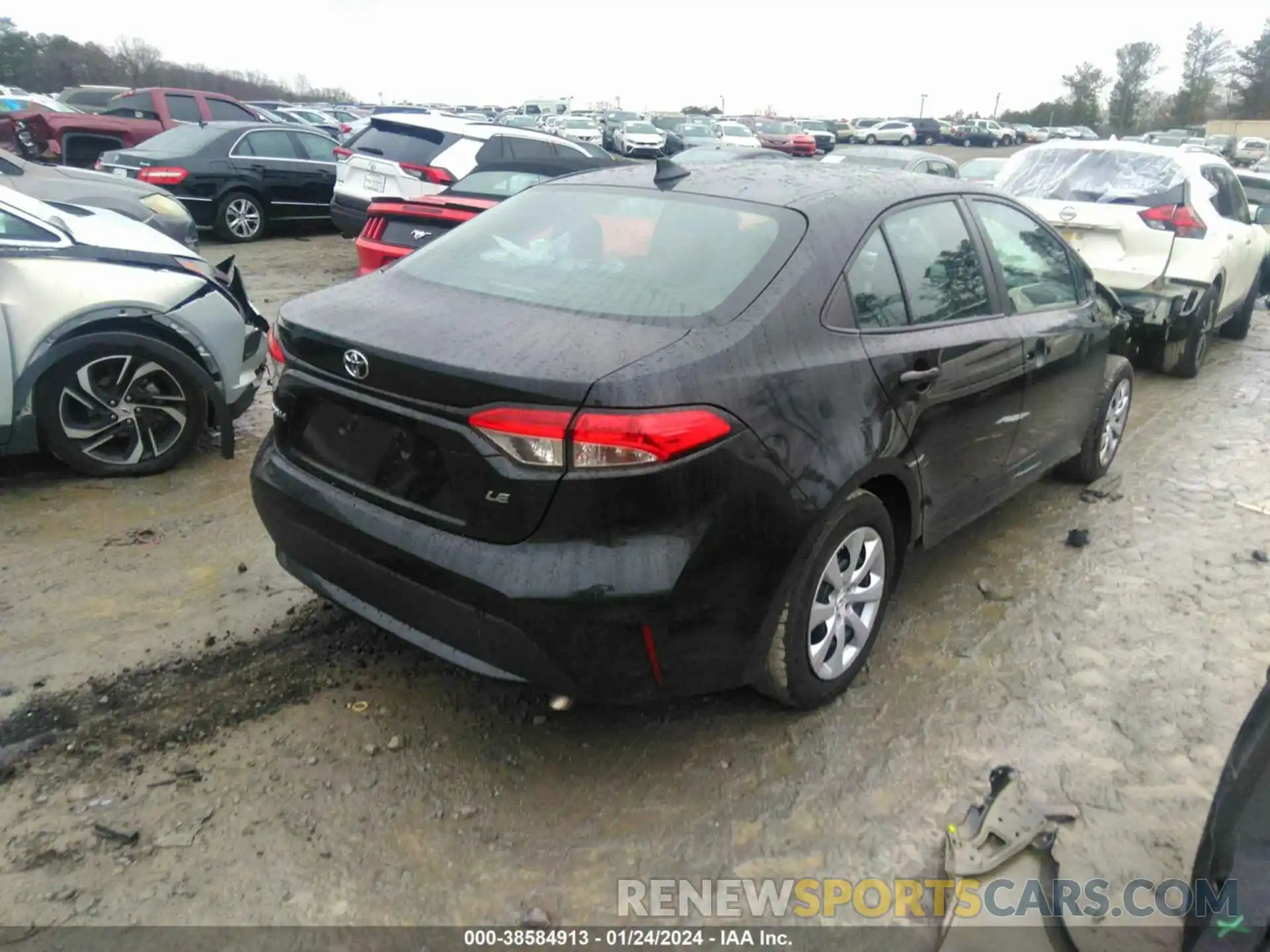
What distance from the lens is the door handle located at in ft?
9.94

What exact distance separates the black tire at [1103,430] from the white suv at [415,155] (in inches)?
279

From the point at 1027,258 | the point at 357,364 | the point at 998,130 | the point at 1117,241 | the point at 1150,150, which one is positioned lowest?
the point at 998,130

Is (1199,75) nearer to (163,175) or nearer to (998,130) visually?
(998,130)

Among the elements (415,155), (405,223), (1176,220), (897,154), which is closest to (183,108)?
(415,155)

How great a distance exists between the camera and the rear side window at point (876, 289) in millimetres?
2963

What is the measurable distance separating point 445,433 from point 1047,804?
2020 millimetres

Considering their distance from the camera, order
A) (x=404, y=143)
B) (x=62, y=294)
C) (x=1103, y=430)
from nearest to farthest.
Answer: (x=62, y=294) → (x=1103, y=430) → (x=404, y=143)

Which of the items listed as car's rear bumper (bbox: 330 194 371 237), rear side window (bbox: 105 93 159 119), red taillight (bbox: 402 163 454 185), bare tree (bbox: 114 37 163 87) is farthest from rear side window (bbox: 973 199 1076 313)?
bare tree (bbox: 114 37 163 87)

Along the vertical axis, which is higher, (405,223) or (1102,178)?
(1102,178)

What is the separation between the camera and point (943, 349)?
323cm

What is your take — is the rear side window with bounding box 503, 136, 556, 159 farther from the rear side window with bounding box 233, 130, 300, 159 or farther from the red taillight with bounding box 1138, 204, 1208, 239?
the red taillight with bounding box 1138, 204, 1208, 239

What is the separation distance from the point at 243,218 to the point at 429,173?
12.2 feet

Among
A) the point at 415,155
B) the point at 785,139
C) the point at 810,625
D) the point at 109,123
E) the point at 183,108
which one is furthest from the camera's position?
the point at 785,139

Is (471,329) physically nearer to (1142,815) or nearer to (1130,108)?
(1142,815)
